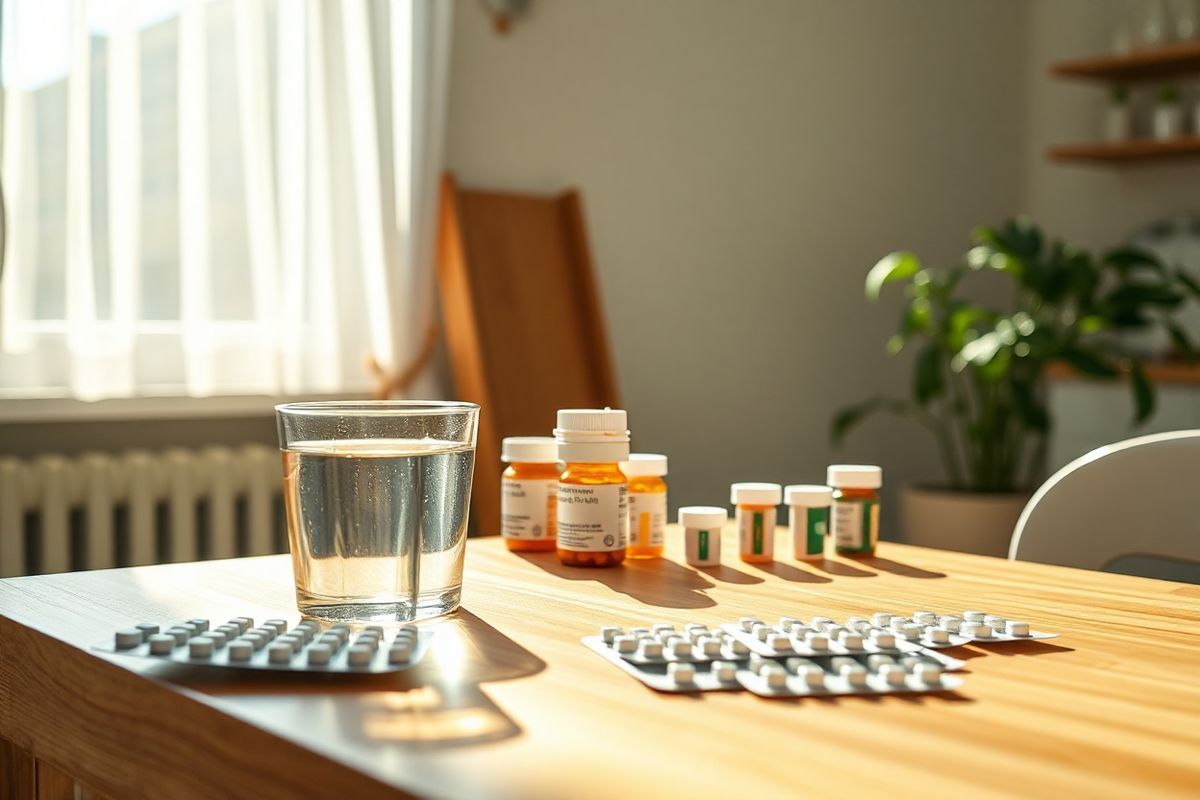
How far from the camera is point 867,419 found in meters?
3.36

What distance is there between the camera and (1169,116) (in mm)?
3309

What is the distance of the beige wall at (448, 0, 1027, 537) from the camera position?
261cm

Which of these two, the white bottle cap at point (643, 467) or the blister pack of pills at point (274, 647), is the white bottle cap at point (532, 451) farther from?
the blister pack of pills at point (274, 647)

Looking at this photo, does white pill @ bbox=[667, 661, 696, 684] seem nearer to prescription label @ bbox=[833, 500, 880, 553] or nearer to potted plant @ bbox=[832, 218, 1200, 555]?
prescription label @ bbox=[833, 500, 880, 553]

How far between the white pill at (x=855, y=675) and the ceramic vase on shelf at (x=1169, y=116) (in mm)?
3182

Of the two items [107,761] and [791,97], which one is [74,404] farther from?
[791,97]

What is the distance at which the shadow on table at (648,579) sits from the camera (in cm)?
81

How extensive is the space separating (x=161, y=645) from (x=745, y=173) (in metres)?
2.55

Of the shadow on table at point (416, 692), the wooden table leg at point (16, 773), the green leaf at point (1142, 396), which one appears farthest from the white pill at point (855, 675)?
the green leaf at point (1142, 396)

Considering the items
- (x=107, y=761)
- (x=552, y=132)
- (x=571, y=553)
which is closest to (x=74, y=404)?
(x=552, y=132)

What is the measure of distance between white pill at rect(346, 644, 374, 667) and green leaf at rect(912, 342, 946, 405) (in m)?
2.34

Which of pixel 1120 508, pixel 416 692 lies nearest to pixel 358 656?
pixel 416 692

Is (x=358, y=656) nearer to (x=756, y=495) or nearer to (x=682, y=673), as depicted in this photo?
(x=682, y=673)

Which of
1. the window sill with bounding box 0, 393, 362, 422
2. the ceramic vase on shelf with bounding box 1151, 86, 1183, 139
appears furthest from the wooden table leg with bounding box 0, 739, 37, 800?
the ceramic vase on shelf with bounding box 1151, 86, 1183, 139
